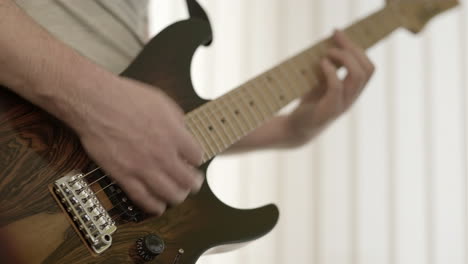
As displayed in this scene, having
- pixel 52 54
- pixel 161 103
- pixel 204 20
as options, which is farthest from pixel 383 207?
pixel 52 54

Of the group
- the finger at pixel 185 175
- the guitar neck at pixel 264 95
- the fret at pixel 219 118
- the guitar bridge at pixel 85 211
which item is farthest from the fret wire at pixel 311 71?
the guitar bridge at pixel 85 211

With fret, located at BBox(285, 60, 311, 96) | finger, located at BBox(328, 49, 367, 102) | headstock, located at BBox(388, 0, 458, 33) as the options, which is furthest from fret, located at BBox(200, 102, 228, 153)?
headstock, located at BBox(388, 0, 458, 33)

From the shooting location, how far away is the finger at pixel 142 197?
1.89ft

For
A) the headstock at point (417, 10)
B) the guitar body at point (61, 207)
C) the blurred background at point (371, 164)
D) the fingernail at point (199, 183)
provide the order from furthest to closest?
1. the blurred background at point (371, 164)
2. the headstock at point (417, 10)
3. the fingernail at point (199, 183)
4. the guitar body at point (61, 207)

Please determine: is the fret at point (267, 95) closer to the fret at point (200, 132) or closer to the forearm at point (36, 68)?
the fret at point (200, 132)

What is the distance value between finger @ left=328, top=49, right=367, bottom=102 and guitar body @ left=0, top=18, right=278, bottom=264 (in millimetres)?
345

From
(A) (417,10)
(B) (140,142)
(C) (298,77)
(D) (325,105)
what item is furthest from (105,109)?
(A) (417,10)

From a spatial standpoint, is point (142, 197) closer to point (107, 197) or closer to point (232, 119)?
point (107, 197)

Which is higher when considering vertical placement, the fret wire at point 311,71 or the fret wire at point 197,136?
the fret wire at point 197,136

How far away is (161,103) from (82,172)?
0.39 feet

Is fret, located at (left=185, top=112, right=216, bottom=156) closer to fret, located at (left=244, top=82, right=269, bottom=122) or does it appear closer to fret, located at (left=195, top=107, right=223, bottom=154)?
fret, located at (left=195, top=107, right=223, bottom=154)

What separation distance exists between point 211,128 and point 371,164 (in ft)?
2.92

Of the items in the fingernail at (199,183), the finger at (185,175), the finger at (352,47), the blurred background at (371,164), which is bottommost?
the blurred background at (371,164)

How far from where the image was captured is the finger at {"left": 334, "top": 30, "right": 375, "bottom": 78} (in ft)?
3.08
